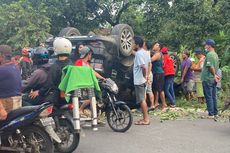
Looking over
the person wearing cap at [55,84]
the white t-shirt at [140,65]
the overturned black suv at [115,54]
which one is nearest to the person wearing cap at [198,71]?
the overturned black suv at [115,54]

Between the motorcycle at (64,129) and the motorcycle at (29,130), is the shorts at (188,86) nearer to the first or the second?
the motorcycle at (64,129)

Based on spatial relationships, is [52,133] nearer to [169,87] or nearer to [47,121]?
[47,121]

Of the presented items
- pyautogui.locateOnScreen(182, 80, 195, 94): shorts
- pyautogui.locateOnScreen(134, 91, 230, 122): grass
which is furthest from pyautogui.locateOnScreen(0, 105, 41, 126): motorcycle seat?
pyautogui.locateOnScreen(182, 80, 195, 94): shorts

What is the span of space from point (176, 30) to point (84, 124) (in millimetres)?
11227

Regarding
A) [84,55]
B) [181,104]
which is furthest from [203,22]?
[84,55]

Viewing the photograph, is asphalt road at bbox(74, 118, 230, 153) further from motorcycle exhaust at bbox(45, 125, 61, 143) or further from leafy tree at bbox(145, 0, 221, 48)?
leafy tree at bbox(145, 0, 221, 48)

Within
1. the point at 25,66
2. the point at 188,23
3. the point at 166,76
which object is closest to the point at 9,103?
the point at 25,66

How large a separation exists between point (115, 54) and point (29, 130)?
14.3ft

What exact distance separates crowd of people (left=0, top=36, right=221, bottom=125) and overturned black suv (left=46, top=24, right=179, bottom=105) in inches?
14.0

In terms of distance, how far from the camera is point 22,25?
21.5 m

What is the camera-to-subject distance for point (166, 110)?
34.1 ft

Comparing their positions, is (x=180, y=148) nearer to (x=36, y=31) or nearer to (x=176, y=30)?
(x=176, y=30)

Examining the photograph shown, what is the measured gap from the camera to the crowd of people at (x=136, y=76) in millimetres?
5855

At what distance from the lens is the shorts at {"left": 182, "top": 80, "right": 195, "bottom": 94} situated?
11938 mm
